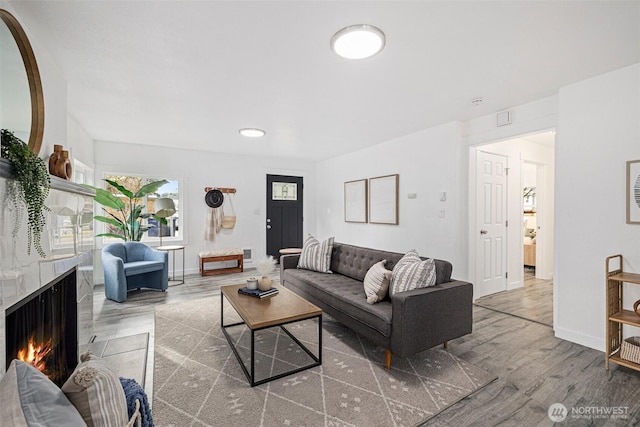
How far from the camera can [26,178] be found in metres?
1.36

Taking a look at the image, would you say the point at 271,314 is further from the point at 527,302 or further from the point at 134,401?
the point at 527,302

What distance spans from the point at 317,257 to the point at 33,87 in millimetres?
3005

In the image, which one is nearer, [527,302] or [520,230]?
[527,302]

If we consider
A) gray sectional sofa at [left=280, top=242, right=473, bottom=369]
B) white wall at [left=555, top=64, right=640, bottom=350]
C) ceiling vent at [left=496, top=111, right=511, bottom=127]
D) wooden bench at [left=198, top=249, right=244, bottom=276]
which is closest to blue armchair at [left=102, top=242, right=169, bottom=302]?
wooden bench at [left=198, top=249, right=244, bottom=276]

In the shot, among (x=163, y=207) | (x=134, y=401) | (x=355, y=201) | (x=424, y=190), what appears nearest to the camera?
(x=134, y=401)

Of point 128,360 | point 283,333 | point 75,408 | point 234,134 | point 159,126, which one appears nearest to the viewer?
point 75,408

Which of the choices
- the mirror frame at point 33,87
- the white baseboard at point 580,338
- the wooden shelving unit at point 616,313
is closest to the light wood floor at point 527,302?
the white baseboard at point 580,338

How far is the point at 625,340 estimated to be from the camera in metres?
2.31

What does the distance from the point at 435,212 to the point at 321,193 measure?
3240 millimetres

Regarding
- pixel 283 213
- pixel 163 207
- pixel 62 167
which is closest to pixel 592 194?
pixel 62 167

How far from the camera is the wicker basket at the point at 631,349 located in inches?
85.4

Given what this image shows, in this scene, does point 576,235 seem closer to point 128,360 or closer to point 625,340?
point 625,340

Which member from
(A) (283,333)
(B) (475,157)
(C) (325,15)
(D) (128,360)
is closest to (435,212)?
(B) (475,157)

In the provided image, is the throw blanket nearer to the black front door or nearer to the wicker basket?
the wicker basket
